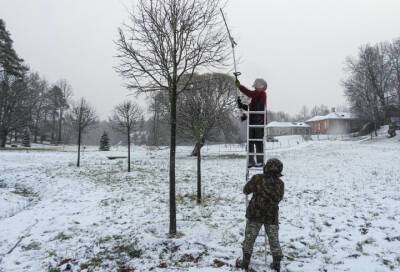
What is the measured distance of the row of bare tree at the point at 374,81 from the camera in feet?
150

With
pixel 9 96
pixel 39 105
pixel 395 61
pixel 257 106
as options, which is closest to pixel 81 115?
pixel 9 96

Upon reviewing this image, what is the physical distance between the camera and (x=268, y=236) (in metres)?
5.05

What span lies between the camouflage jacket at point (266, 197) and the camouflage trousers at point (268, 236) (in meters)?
0.11

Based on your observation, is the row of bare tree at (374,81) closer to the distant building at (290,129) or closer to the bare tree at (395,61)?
the bare tree at (395,61)

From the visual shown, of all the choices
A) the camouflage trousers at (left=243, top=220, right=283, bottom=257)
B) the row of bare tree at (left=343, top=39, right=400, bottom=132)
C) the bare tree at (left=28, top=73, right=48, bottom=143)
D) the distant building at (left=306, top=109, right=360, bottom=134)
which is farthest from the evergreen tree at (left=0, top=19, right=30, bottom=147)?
the distant building at (left=306, top=109, right=360, bottom=134)

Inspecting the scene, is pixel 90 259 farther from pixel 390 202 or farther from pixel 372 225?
pixel 390 202

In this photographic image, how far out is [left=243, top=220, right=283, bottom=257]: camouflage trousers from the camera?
16.4 ft

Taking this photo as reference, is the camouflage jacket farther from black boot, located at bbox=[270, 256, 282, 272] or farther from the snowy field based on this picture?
the snowy field

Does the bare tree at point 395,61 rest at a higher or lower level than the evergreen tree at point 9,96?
higher

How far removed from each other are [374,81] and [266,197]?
163 ft

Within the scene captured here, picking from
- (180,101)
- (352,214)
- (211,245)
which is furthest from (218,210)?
(180,101)

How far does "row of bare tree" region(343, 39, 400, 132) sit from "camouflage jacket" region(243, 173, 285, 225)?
48.7 meters

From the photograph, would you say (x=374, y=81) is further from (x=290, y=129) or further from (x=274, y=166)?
(x=274, y=166)

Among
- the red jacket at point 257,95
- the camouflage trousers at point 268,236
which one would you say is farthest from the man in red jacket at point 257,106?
the camouflage trousers at point 268,236
